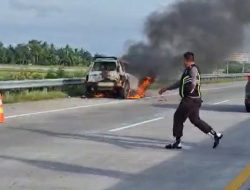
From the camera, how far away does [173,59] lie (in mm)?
28000

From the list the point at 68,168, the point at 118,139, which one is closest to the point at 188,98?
the point at 118,139

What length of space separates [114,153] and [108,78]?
16584 millimetres

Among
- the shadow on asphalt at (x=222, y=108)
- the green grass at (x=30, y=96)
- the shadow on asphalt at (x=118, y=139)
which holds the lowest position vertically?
the shadow on asphalt at (x=222, y=108)

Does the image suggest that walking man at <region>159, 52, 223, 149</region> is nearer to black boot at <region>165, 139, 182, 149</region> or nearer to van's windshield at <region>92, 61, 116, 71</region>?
black boot at <region>165, 139, 182, 149</region>

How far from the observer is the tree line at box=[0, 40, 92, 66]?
112438 mm

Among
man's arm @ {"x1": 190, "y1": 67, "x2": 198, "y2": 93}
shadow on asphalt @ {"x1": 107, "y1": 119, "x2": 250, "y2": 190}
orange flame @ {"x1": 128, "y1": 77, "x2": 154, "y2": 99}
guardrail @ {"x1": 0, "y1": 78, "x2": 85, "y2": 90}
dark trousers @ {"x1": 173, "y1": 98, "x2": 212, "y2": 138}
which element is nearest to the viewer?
shadow on asphalt @ {"x1": 107, "y1": 119, "x2": 250, "y2": 190}

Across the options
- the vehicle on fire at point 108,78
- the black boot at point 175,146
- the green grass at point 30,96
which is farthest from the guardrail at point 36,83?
the black boot at point 175,146

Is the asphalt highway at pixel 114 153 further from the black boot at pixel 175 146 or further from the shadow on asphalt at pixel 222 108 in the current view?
the shadow on asphalt at pixel 222 108

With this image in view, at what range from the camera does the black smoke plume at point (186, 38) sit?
25342mm

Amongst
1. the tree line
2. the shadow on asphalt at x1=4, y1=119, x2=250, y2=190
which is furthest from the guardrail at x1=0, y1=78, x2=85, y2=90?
the tree line

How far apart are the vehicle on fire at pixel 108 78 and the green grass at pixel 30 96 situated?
1401 millimetres

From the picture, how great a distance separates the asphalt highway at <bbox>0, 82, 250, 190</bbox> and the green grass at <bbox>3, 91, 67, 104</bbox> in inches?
198

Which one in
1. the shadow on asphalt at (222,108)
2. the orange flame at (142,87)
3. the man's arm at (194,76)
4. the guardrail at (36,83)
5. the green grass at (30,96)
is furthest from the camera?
the orange flame at (142,87)

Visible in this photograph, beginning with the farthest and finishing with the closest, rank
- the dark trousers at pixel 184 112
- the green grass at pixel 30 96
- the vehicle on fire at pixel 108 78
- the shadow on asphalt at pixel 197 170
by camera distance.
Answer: the vehicle on fire at pixel 108 78 → the green grass at pixel 30 96 → the dark trousers at pixel 184 112 → the shadow on asphalt at pixel 197 170
